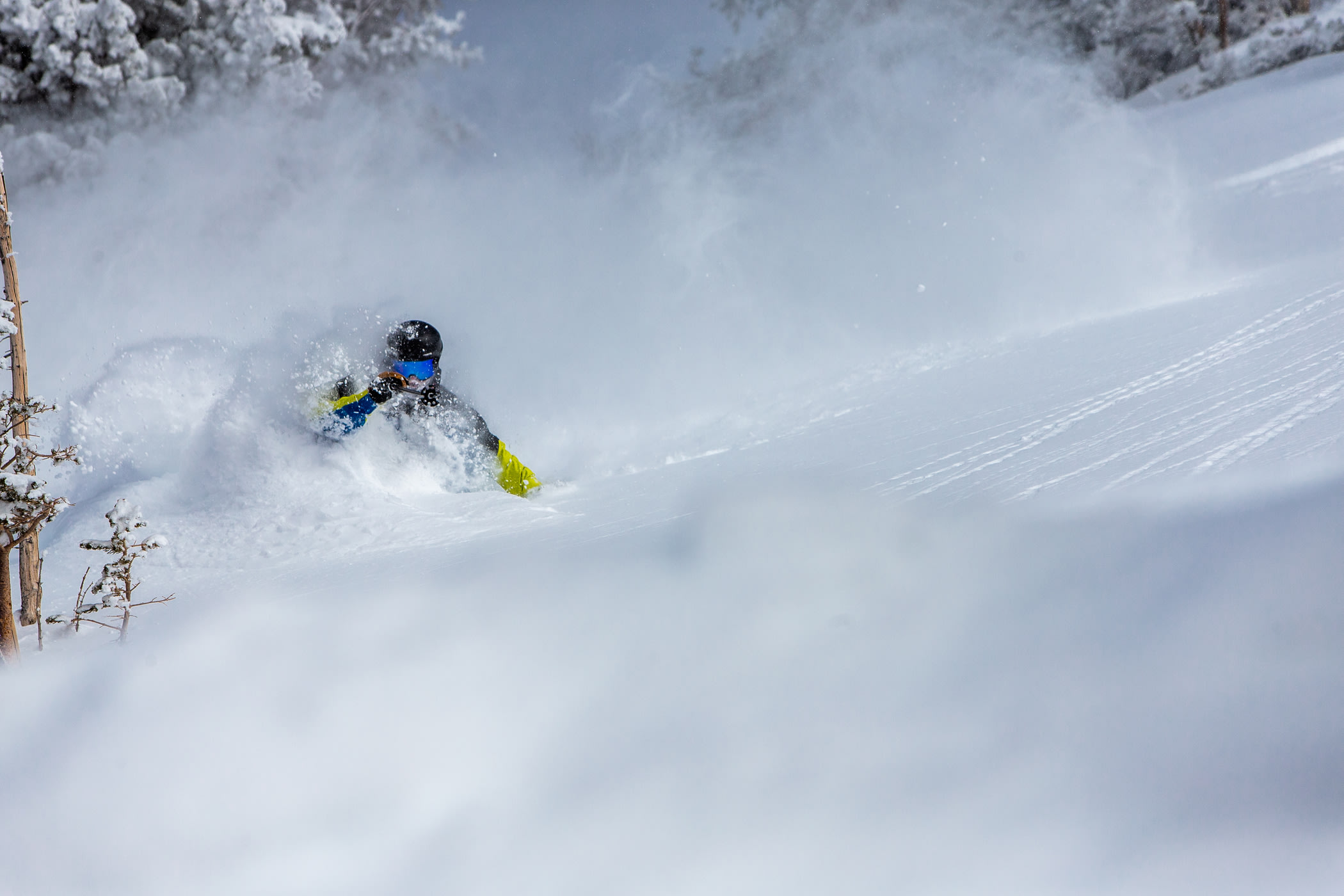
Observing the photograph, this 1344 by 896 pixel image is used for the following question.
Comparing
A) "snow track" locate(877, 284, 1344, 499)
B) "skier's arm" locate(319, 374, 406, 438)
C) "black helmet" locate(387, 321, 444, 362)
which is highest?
"black helmet" locate(387, 321, 444, 362)

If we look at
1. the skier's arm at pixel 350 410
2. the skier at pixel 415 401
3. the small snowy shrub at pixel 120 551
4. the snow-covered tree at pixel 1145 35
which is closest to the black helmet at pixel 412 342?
the skier at pixel 415 401

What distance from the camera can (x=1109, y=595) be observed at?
1507 mm

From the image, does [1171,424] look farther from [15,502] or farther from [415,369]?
[15,502]

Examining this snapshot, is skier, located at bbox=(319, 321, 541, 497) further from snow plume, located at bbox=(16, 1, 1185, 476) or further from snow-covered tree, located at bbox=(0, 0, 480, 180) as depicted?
snow-covered tree, located at bbox=(0, 0, 480, 180)

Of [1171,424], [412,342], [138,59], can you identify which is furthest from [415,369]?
[138,59]

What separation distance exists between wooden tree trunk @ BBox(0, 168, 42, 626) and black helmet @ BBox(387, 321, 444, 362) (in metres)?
1.29

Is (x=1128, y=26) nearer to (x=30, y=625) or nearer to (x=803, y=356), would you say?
(x=803, y=356)

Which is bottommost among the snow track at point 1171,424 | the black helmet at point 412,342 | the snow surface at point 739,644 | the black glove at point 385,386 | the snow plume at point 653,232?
the snow surface at point 739,644

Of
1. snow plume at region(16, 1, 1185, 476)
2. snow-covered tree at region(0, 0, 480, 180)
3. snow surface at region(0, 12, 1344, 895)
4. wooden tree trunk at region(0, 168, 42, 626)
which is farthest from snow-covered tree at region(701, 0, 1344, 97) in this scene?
wooden tree trunk at region(0, 168, 42, 626)

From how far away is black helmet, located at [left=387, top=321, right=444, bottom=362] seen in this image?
3.69 m

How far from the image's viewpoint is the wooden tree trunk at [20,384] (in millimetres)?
2482

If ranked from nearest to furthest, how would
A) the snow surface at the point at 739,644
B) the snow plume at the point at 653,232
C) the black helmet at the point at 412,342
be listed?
the snow surface at the point at 739,644 → the black helmet at the point at 412,342 → the snow plume at the point at 653,232

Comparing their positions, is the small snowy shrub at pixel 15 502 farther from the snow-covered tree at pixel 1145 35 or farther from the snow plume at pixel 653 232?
A: the snow-covered tree at pixel 1145 35

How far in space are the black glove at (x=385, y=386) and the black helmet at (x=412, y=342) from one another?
0.10 m
